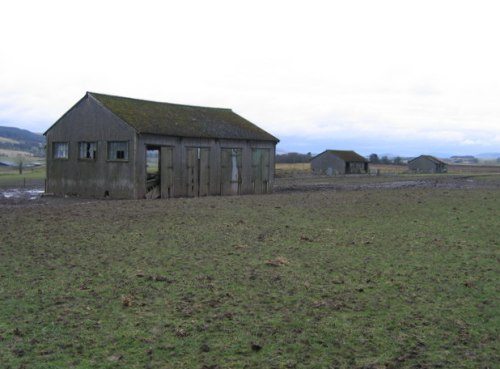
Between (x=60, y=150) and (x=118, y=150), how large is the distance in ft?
19.8

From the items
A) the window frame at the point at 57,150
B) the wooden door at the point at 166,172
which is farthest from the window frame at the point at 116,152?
the window frame at the point at 57,150

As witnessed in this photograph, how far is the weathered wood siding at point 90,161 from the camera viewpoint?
96.6 ft

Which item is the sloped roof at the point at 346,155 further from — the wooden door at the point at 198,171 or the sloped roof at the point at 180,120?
the wooden door at the point at 198,171

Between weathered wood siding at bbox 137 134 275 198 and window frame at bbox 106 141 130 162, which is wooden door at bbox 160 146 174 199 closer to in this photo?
weathered wood siding at bbox 137 134 275 198

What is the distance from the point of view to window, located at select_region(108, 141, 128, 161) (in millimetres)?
29469

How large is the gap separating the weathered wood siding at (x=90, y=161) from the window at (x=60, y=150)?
0.67 feet

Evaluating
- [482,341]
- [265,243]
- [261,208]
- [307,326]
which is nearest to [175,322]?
[307,326]

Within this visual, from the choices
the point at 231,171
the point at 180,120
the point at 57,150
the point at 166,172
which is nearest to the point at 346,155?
the point at 231,171

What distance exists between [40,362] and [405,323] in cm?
453

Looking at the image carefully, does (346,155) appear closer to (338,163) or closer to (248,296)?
(338,163)

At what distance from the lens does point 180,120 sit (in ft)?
109

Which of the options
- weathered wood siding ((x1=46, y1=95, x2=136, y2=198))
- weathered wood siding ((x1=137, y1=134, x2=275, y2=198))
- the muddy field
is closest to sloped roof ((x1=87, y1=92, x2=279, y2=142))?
weathered wood siding ((x1=137, y1=134, x2=275, y2=198))

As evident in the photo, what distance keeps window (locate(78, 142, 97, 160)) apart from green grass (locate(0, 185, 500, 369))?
15573 mm

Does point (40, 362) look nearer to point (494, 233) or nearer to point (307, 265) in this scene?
point (307, 265)
